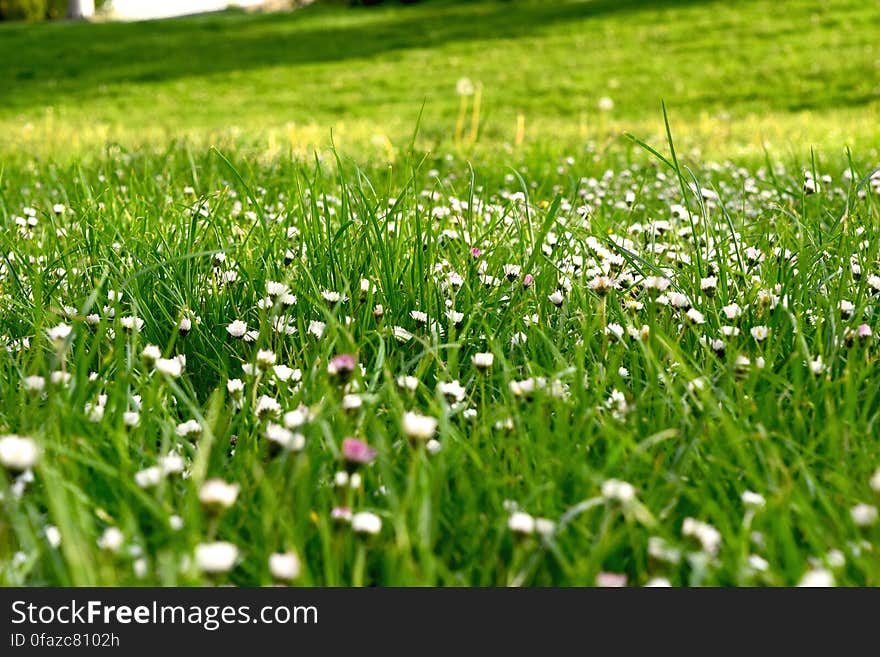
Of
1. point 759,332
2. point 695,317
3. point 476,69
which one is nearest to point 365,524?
point 695,317

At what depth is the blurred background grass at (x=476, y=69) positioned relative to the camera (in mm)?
18797

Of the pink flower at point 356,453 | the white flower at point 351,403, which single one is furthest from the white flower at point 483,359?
the pink flower at point 356,453

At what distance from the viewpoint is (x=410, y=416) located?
5.57 feet

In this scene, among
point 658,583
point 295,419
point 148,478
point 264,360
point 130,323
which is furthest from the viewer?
point 130,323

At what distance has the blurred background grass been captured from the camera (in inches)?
740

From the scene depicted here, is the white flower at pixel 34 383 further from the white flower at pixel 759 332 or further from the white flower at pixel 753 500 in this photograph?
the white flower at pixel 759 332

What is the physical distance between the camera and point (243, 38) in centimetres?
3462

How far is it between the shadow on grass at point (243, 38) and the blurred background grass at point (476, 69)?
0.12 m

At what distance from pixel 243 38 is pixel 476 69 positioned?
511 inches

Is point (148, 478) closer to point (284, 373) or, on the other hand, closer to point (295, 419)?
point (295, 419)

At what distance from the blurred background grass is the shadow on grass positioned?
124mm

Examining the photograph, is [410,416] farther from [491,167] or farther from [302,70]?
[302,70]

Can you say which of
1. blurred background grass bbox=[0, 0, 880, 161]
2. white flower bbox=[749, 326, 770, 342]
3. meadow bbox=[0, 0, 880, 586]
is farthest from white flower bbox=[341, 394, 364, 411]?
blurred background grass bbox=[0, 0, 880, 161]

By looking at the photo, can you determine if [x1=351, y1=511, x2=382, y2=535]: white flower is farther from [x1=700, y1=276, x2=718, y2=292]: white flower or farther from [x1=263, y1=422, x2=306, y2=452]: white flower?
[x1=700, y1=276, x2=718, y2=292]: white flower
